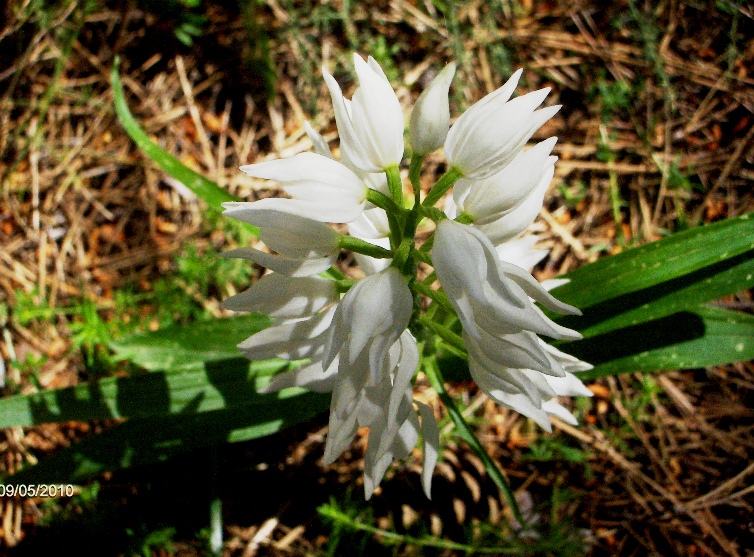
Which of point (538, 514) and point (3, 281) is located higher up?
point (3, 281)

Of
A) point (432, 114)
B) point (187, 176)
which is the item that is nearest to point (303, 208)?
point (432, 114)

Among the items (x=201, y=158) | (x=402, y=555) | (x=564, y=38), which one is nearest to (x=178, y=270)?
(x=201, y=158)

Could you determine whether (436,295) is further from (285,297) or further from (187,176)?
(187,176)

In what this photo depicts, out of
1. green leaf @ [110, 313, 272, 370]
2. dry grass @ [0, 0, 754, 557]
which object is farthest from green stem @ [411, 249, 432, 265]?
dry grass @ [0, 0, 754, 557]

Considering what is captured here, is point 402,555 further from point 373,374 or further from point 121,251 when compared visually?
point 121,251

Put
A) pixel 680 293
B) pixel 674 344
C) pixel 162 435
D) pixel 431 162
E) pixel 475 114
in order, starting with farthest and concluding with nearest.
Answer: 1. pixel 431 162
2. pixel 162 435
3. pixel 674 344
4. pixel 680 293
5. pixel 475 114

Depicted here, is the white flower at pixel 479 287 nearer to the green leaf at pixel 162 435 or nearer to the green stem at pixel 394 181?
the green stem at pixel 394 181
